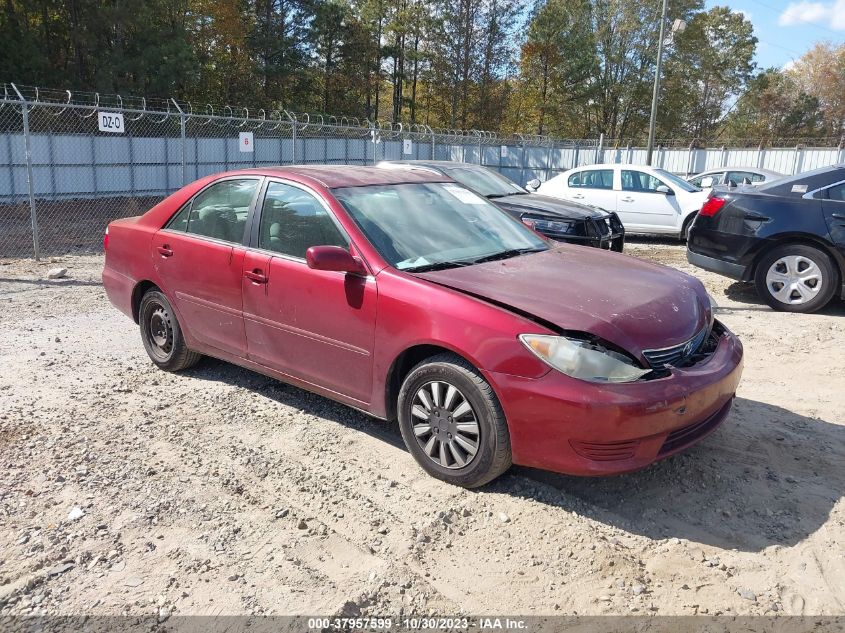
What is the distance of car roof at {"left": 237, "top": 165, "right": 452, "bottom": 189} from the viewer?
4.48 metres

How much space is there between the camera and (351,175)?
4688 millimetres

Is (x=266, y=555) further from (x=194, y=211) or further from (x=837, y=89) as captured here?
(x=837, y=89)

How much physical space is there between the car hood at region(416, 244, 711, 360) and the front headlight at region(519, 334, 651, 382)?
0.07 meters

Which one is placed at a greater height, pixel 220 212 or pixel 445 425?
pixel 220 212

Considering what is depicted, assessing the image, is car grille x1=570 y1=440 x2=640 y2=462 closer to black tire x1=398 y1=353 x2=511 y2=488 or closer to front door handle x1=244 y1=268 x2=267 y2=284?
black tire x1=398 y1=353 x2=511 y2=488

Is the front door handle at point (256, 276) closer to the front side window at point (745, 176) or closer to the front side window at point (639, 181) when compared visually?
the front side window at point (639, 181)

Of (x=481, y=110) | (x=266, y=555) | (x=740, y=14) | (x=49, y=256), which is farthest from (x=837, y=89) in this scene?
(x=266, y=555)

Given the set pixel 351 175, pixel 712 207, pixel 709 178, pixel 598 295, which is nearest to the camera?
pixel 598 295

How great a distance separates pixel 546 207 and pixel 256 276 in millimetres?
5770

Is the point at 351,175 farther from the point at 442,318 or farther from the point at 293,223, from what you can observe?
the point at 442,318

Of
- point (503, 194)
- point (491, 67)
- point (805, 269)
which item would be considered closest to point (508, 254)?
point (805, 269)

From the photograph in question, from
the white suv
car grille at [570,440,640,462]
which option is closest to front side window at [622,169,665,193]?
the white suv

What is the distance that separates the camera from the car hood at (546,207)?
912cm

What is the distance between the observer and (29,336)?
21.1 ft
